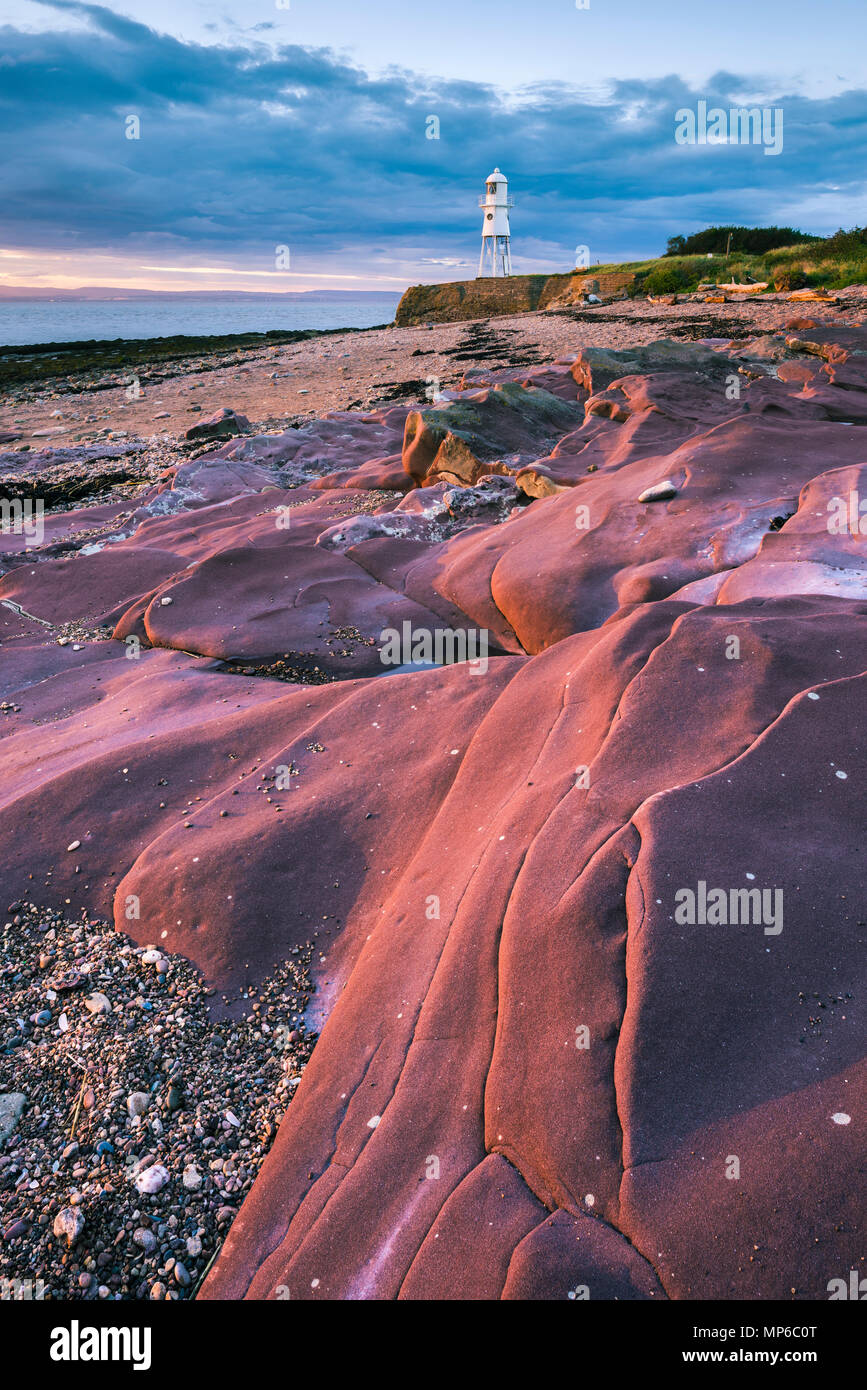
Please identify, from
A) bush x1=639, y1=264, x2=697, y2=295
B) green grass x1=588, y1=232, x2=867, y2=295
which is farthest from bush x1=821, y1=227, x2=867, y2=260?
bush x1=639, y1=264, x2=697, y2=295

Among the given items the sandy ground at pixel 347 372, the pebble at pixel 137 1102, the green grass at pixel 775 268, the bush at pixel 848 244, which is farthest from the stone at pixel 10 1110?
the bush at pixel 848 244

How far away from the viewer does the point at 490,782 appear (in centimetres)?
368

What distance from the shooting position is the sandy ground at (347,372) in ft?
59.4

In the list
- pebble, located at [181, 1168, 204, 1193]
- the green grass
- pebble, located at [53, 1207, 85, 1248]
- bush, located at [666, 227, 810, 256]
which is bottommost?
pebble, located at [53, 1207, 85, 1248]

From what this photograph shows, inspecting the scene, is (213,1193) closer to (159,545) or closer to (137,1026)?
(137,1026)

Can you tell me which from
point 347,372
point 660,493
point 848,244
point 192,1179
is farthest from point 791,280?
point 192,1179

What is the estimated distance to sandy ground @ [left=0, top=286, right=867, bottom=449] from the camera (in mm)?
18094

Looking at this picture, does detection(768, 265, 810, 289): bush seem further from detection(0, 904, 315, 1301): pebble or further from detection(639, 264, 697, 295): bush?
detection(0, 904, 315, 1301): pebble

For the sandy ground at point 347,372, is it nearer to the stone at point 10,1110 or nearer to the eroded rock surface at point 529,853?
the eroded rock surface at point 529,853

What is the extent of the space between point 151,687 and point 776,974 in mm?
4731

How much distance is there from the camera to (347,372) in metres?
23.1

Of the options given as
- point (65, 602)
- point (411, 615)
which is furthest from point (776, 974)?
point (65, 602)

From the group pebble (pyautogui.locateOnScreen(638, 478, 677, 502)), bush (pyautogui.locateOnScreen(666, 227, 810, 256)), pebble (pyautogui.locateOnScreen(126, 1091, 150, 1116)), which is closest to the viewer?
pebble (pyautogui.locateOnScreen(126, 1091, 150, 1116))

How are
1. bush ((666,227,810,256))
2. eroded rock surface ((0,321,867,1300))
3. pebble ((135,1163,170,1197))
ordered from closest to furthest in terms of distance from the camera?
eroded rock surface ((0,321,867,1300)) < pebble ((135,1163,170,1197)) < bush ((666,227,810,256))
